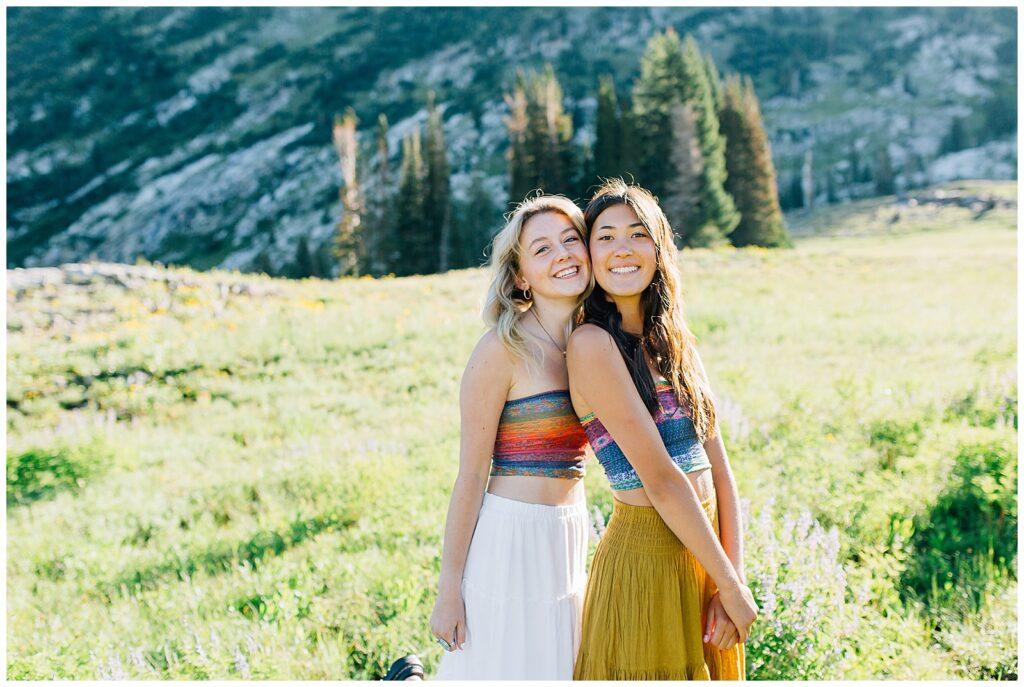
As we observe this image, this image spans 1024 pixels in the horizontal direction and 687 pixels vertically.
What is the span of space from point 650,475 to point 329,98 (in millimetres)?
107967

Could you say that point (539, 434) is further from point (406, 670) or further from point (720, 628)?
point (406, 670)

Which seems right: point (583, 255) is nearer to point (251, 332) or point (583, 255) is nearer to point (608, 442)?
point (608, 442)

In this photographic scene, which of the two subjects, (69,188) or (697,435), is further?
(69,188)

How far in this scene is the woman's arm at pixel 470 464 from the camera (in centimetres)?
295

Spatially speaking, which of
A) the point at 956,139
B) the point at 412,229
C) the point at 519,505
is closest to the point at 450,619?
the point at 519,505

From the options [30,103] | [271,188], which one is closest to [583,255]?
[271,188]

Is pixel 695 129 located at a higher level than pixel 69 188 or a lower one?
lower

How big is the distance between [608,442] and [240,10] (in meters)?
147

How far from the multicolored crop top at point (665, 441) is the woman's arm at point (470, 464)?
1.22 ft

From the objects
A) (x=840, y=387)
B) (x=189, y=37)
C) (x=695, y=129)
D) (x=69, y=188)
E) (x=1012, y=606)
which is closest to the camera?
(x=1012, y=606)

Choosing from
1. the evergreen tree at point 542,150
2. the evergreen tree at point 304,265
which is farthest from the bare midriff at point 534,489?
the evergreen tree at point 304,265

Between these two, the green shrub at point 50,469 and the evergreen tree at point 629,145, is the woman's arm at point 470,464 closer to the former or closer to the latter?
the green shrub at point 50,469

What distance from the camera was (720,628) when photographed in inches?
114

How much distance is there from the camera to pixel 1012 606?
4289mm
